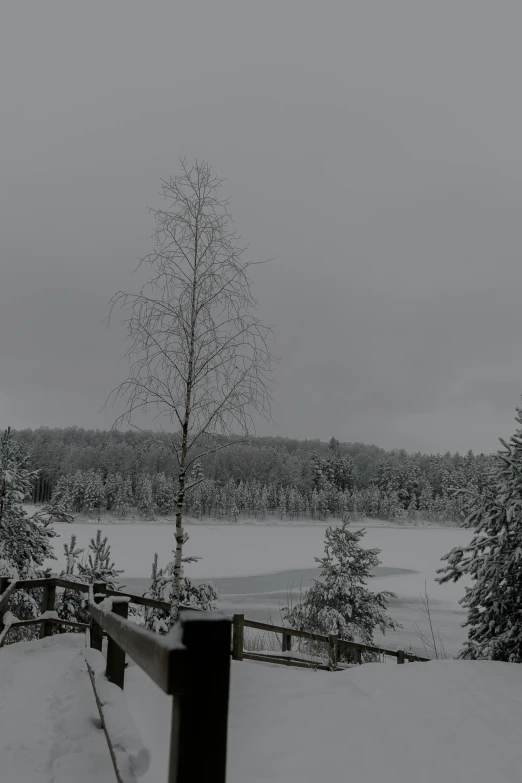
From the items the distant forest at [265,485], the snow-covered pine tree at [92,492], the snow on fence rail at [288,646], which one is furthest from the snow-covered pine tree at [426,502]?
the snow on fence rail at [288,646]

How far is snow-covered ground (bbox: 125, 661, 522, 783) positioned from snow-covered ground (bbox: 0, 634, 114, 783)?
309mm

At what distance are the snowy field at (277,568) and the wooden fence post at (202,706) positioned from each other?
1657 cm

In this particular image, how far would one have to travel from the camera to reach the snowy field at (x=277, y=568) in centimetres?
2639

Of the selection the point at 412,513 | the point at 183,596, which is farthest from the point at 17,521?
the point at 412,513

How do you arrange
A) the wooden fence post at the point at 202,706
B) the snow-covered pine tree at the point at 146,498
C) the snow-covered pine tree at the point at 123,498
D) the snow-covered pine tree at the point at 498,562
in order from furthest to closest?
the snow-covered pine tree at the point at 123,498, the snow-covered pine tree at the point at 146,498, the snow-covered pine tree at the point at 498,562, the wooden fence post at the point at 202,706

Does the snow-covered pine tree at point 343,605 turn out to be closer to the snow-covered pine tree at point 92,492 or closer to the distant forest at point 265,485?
the distant forest at point 265,485

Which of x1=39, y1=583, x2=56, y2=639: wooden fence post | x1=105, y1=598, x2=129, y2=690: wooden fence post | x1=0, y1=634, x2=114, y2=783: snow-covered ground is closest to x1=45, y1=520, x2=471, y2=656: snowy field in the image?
x1=39, y1=583, x2=56, y2=639: wooden fence post

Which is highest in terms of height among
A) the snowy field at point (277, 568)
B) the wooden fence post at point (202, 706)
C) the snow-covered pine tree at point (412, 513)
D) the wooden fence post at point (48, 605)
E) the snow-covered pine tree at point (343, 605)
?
the wooden fence post at point (202, 706)

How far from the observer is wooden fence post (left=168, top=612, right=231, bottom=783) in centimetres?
108

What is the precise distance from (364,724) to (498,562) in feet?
14.6

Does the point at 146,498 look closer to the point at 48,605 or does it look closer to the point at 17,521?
the point at 17,521

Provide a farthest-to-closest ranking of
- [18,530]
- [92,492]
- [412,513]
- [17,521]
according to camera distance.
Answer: [412,513] < [92,492] < [18,530] < [17,521]

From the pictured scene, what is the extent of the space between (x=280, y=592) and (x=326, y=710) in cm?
3123

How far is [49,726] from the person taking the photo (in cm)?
366
